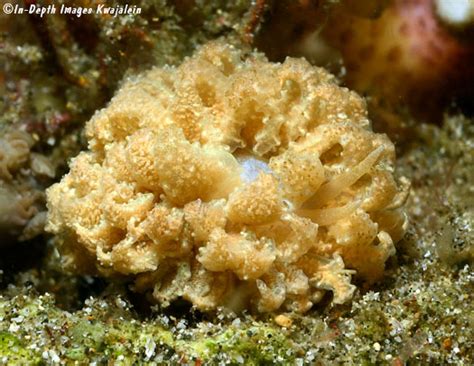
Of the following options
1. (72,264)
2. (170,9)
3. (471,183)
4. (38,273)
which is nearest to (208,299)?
(72,264)

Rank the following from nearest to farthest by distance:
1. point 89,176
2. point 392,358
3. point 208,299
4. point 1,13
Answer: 1. point 392,358
2. point 208,299
3. point 89,176
4. point 1,13

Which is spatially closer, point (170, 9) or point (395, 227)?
point (395, 227)

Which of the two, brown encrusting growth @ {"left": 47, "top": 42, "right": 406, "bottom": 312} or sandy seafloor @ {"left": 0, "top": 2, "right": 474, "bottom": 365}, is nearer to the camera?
sandy seafloor @ {"left": 0, "top": 2, "right": 474, "bottom": 365}

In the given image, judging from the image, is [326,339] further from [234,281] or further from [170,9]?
[170,9]

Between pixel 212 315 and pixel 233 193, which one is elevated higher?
pixel 233 193

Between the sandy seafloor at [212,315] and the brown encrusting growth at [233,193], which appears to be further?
the brown encrusting growth at [233,193]

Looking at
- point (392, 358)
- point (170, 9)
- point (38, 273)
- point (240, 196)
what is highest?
point (170, 9)

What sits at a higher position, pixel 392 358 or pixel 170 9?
pixel 170 9

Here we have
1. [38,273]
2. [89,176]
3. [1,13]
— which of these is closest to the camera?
[89,176]
